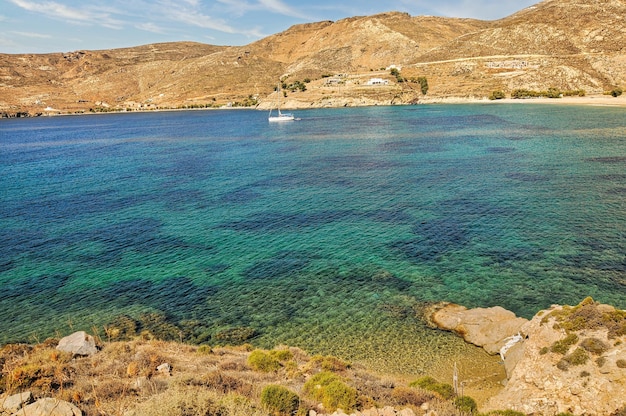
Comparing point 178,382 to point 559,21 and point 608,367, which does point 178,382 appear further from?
point 559,21

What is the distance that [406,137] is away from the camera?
88.2 meters

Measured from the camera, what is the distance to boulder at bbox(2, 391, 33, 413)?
10.8 meters

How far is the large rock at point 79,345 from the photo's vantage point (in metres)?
16.6

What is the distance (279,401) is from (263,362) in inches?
180

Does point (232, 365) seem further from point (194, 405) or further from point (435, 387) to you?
point (435, 387)

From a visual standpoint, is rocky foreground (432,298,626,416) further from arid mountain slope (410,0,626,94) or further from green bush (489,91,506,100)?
arid mountain slope (410,0,626,94)

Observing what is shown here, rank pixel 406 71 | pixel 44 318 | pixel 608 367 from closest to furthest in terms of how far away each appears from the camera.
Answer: pixel 608 367
pixel 44 318
pixel 406 71

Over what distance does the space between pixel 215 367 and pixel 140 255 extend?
18.3 metres

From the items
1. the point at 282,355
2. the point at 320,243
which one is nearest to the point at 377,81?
the point at 320,243

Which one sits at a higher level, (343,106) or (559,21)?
(559,21)

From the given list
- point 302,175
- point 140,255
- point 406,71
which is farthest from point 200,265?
point 406,71

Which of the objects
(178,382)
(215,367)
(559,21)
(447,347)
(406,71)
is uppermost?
(559,21)

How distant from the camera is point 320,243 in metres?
32.6

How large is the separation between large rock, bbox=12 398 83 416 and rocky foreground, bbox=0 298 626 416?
0.11 ft
